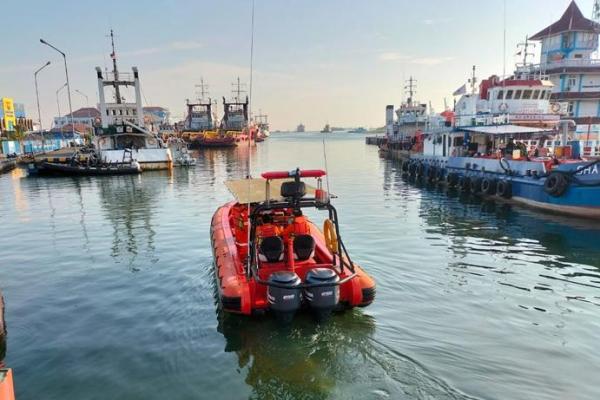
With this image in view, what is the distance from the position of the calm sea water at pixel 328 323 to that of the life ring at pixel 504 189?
5.45 m

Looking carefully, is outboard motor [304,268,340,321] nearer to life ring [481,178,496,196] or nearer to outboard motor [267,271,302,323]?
outboard motor [267,271,302,323]

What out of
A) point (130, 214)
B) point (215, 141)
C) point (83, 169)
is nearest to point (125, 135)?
point (83, 169)

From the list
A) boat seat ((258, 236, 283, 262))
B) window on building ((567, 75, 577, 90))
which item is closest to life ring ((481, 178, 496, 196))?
boat seat ((258, 236, 283, 262))

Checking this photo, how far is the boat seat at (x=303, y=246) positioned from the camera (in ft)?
27.9

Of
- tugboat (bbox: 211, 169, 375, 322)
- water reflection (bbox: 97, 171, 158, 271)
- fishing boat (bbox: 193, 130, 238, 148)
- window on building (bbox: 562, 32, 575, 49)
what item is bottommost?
water reflection (bbox: 97, 171, 158, 271)

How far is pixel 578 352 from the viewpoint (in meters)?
7.02

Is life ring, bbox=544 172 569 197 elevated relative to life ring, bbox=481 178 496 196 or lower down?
elevated

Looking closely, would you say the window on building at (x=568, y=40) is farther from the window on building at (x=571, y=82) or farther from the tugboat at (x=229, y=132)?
the tugboat at (x=229, y=132)

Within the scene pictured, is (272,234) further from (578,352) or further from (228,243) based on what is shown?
(578,352)

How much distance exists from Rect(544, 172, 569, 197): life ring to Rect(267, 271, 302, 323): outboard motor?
54.7ft

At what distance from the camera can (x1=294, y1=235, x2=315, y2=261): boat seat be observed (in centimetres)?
850

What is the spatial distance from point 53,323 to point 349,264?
20.1ft

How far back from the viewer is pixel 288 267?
320 inches

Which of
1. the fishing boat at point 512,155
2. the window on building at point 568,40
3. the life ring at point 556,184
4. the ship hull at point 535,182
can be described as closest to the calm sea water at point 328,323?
the ship hull at point 535,182
